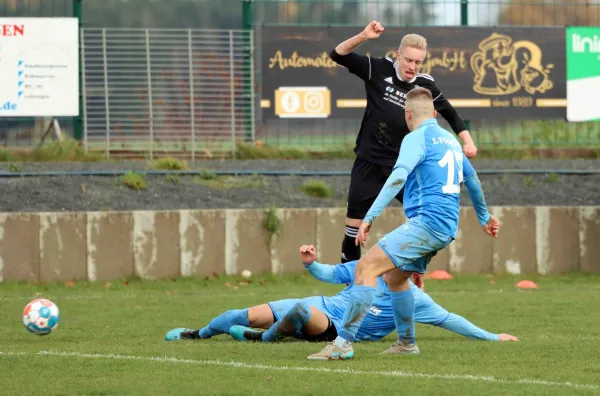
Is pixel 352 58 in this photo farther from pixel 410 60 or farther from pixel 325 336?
pixel 325 336

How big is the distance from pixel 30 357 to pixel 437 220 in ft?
10.5

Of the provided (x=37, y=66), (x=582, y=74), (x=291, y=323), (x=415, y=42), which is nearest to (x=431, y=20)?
(x=582, y=74)

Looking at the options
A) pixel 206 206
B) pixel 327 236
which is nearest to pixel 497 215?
pixel 327 236

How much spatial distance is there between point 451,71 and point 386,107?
373 inches

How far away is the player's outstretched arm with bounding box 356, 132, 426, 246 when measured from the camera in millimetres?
7961

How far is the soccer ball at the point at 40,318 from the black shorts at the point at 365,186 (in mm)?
3270

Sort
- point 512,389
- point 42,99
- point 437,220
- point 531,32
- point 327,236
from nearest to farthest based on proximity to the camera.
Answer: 1. point 512,389
2. point 437,220
3. point 327,236
4. point 42,99
5. point 531,32

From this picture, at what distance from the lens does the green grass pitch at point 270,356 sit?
7.14 meters

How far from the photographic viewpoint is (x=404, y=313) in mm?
8734

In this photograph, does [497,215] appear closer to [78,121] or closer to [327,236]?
[327,236]

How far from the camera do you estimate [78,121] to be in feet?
65.6

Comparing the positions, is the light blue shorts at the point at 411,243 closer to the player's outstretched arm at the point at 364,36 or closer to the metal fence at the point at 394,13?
the player's outstretched arm at the point at 364,36

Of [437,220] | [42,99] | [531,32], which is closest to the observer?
[437,220]

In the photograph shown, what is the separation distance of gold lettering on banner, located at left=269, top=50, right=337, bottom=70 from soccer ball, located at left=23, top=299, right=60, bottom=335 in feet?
36.4
